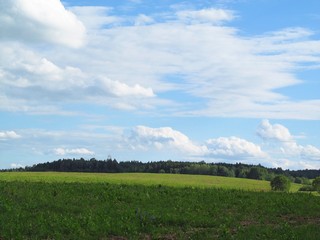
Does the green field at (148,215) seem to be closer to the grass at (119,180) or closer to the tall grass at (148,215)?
the tall grass at (148,215)

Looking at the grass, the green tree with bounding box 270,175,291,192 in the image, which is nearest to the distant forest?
the green tree with bounding box 270,175,291,192

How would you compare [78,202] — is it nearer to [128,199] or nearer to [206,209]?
[128,199]

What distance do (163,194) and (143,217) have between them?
1008cm

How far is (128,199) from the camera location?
26.9 metres

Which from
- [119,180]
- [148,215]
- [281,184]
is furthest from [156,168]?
[148,215]

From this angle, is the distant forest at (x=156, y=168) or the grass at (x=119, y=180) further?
the distant forest at (x=156, y=168)

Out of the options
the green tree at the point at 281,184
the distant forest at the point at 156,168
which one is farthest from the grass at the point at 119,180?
the distant forest at the point at 156,168

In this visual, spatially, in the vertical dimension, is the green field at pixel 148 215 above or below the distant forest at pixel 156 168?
below

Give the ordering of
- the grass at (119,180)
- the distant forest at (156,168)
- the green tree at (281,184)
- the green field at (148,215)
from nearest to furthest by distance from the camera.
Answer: the green field at (148,215), the grass at (119,180), the green tree at (281,184), the distant forest at (156,168)

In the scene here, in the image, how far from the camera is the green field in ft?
57.1

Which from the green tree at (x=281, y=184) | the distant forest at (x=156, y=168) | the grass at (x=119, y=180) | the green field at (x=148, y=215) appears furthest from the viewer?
the distant forest at (x=156, y=168)

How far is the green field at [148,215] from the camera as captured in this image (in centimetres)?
1741

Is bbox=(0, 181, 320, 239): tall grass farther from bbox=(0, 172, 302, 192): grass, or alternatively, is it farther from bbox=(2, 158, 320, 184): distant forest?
bbox=(2, 158, 320, 184): distant forest

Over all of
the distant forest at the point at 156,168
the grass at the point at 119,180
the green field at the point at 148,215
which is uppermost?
the distant forest at the point at 156,168
